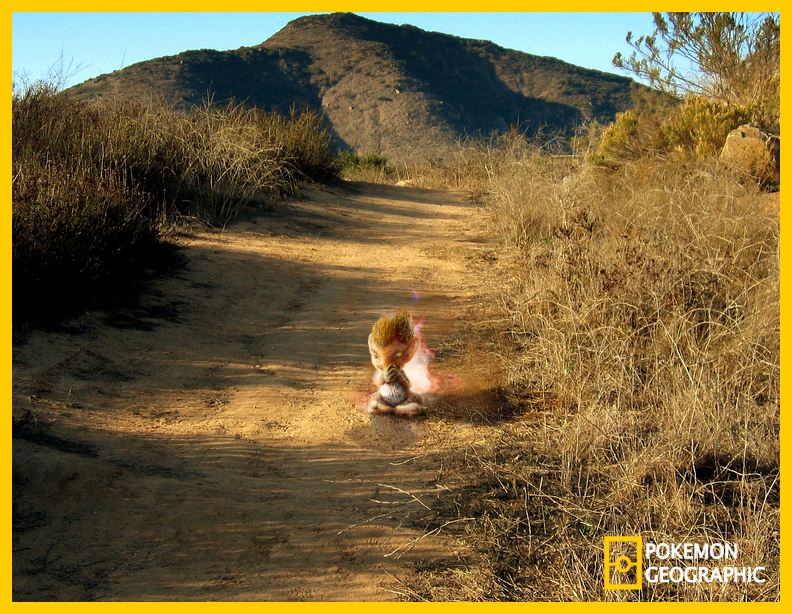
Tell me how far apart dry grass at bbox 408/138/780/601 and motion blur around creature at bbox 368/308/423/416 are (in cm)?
32

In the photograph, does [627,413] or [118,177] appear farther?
[118,177]

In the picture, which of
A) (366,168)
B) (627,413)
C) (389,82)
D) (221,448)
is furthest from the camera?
(389,82)

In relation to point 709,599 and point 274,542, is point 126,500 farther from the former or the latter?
point 709,599

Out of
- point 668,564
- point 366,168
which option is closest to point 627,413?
point 668,564

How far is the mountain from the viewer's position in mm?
32250

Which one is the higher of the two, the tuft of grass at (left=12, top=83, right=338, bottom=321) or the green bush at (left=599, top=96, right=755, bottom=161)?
the green bush at (left=599, top=96, right=755, bottom=161)

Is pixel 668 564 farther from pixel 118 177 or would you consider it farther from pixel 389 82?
pixel 389 82

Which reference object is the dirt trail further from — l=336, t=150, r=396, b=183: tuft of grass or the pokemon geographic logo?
l=336, t=150, r=396, b=183: tuft of grass

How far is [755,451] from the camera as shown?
3367 mm

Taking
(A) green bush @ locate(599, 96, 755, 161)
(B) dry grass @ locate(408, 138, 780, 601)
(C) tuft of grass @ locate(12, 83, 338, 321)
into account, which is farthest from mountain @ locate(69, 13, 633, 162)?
(B) dry grass @ locate(408, 138, 780, 601)

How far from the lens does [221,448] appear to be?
3752 millimetres

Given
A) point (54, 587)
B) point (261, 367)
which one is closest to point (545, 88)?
point (261, 367)

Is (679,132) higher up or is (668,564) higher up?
(679,132)

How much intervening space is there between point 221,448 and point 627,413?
2.29m
